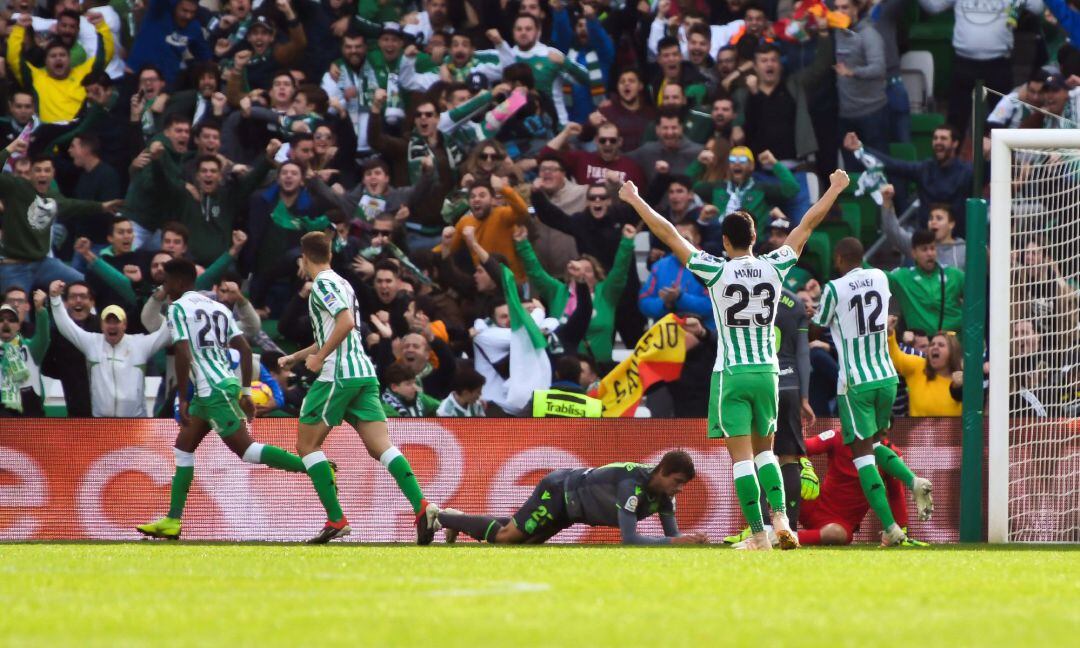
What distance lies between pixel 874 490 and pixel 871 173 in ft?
17.8

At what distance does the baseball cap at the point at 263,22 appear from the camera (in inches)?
666

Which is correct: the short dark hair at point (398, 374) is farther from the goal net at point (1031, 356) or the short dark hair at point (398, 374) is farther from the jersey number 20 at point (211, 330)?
the goal net at point (1031, 356)

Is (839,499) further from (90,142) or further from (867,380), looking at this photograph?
(90,142)

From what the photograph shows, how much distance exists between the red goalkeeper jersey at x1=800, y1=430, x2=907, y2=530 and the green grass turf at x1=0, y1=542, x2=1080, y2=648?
2.06 m

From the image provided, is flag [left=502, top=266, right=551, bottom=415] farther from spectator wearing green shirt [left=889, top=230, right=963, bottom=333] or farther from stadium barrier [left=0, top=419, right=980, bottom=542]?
spectator wearing green shirt [left=889, top=230, right=963, bottom=333]

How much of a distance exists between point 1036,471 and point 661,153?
5.38 m

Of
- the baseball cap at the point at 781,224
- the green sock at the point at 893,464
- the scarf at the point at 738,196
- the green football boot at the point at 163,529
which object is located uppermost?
the scarf at the point at 738,196

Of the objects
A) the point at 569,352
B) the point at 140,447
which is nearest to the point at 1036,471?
the point at 569,352

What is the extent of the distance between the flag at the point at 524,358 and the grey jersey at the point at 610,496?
2.74m

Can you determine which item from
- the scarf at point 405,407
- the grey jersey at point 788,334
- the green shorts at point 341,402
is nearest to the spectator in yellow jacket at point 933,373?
the grey jersey at point 788,334

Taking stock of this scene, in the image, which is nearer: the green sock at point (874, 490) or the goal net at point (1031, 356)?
the green sock at point (874, 490)

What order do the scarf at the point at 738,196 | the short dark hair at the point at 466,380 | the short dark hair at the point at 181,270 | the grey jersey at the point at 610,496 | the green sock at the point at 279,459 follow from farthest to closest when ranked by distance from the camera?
the scarf at the point at 738,196 < the short dark hair at the point at 466,380 < the short dark hair at the point at 181,270 < the green sock at the point at 279,459 < the grey jersey at the point at 610,496

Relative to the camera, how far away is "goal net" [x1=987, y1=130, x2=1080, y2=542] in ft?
37.7

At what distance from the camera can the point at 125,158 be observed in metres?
16.5
